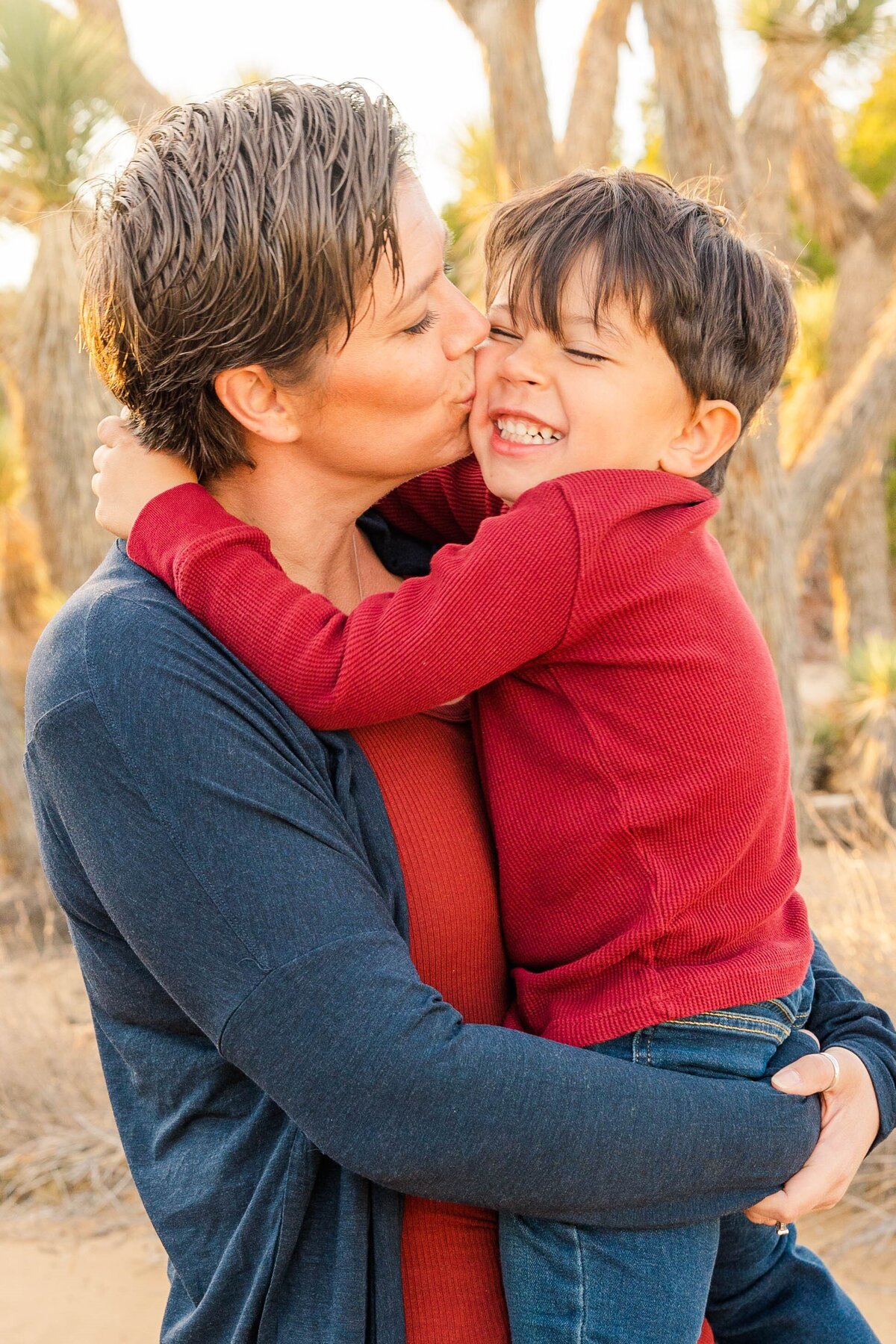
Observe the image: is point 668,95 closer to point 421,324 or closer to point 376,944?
point 421,324

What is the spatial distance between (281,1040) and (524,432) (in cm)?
96

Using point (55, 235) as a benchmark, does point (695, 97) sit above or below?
above

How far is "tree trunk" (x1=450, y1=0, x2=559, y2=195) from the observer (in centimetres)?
718

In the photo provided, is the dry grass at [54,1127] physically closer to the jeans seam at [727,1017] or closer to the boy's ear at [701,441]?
the jeans seam at [727,1017]

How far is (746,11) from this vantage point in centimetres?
A: 972

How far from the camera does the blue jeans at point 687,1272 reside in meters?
1.42

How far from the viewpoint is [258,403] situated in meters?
1.57

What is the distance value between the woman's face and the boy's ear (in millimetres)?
334

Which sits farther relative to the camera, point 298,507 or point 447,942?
point 298,507

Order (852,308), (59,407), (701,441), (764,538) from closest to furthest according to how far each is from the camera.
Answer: (701,441), (764,538), (59,407), (852,308)

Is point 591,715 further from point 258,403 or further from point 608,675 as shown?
point 258,403

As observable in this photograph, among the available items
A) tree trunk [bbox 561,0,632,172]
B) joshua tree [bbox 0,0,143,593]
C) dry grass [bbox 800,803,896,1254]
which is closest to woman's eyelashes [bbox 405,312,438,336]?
dry grass [bbox 800,803,896,1254]

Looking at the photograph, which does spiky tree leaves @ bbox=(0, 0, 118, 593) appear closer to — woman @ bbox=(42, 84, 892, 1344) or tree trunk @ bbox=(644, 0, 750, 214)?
tree trunk @ bbox=(644, 0, 750, 214)

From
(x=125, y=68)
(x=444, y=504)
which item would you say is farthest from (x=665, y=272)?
(x=125, y=68)
